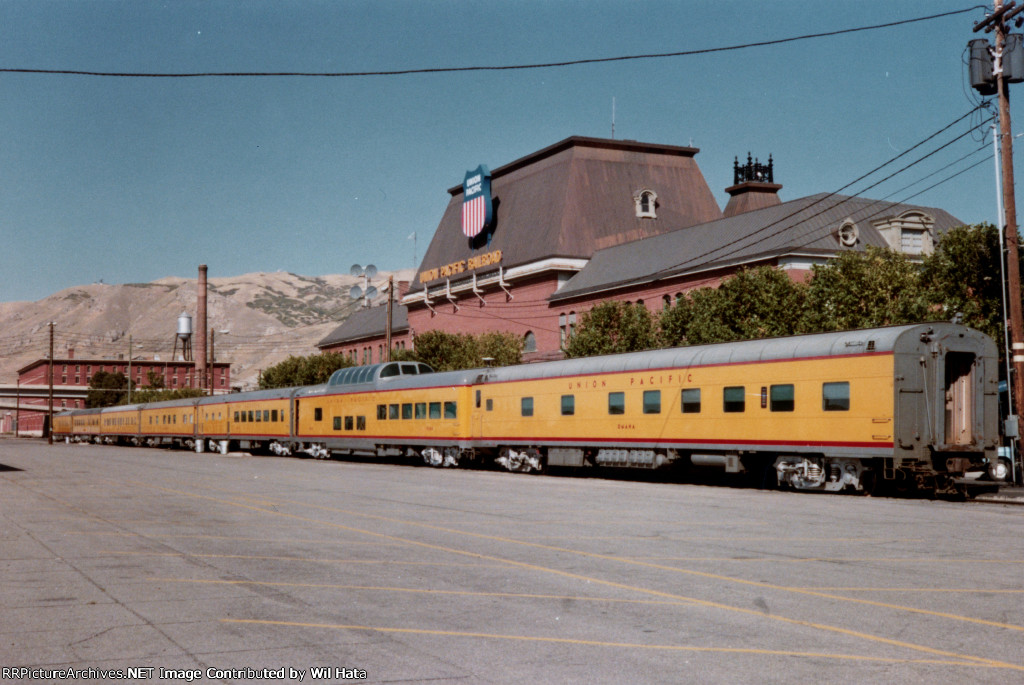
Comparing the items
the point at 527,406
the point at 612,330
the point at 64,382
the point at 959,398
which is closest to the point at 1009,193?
the point at 959,398

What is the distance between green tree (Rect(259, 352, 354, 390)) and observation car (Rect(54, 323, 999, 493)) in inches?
1791

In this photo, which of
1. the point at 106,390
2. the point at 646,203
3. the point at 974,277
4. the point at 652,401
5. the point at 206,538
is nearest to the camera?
the point at 206,538

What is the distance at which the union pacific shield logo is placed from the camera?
286 ft

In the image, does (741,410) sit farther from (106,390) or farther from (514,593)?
(106,390)

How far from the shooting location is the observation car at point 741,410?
22.9 meters

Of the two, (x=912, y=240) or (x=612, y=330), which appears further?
(x=912, y=240)

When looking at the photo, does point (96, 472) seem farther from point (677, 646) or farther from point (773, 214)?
point (773, 214)

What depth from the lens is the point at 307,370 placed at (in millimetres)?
93812

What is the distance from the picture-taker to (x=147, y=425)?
3083 inches

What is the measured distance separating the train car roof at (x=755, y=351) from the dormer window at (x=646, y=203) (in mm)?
50789

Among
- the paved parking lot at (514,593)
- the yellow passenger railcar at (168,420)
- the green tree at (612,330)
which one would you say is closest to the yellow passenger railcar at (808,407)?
the paved parking lot at (514,593)

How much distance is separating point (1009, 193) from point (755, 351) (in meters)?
7.67

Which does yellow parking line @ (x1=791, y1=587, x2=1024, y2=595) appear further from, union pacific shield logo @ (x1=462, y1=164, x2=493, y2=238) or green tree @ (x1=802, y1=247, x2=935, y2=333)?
union pacific shield logo @ (x1=462, y1=164, x2=493, y2=238)

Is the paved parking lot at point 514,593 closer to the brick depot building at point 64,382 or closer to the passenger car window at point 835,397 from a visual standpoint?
the passenger car window at point 835,397
